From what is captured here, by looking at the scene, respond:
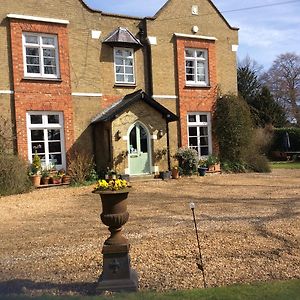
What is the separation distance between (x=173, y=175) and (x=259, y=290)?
1410 cm

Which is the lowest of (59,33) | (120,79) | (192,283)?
(192,283)

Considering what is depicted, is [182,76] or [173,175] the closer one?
[173,175]

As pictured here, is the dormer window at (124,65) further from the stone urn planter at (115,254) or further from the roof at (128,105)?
the stone urn planter at (115,254)

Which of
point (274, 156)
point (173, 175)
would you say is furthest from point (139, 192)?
point (274, 156)

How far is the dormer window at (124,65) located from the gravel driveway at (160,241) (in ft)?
26.3

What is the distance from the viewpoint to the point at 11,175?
14.9 metres

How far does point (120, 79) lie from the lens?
1992 cm

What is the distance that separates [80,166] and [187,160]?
5.01 m

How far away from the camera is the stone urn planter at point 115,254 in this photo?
212 inches

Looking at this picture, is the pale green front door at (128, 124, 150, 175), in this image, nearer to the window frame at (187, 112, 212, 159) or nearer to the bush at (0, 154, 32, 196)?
the window frame at (187, 112, 212, 159)

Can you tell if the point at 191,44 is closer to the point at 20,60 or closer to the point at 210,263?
the point at 20,60

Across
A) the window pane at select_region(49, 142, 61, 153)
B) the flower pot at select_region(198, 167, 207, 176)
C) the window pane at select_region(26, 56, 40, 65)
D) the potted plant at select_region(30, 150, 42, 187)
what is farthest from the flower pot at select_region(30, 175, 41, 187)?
the flower pot at select_region(198, 167, 207, 176)

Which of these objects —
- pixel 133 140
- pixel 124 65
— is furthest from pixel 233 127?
pixel 124 65

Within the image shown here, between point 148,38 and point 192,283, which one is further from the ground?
point 148,38
